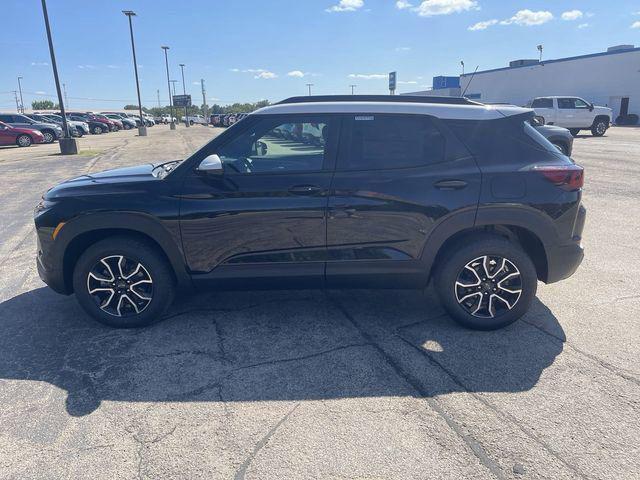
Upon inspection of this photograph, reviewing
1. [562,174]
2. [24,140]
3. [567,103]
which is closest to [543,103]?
[567,103]

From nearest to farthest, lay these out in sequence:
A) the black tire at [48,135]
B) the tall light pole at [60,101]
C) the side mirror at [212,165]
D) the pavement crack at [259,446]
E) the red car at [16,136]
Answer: the pavement crack at [259,446] < the side mirror at [212,165] < the tall light pole at [60,101] < the red car at [16,136] < the black tire at [48,135]

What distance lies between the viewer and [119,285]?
3674mm

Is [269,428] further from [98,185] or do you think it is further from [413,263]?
[98,185]

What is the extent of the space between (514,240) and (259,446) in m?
2.58

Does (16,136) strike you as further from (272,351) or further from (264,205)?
(272,351)

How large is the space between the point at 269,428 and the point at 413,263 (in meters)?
1.68

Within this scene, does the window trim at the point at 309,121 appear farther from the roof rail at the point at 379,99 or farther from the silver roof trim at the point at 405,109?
the roof rail at the point at 379,99

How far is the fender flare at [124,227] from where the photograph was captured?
11.5 feet

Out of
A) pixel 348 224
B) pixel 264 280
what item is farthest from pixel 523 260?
pixel 264 280

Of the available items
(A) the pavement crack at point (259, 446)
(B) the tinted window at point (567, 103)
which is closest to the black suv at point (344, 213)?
(A) the pavement crack at point (259, 446)

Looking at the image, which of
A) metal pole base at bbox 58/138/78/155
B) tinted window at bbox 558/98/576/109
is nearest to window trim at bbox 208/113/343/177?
metal pole base at bbox 58/138/78/155

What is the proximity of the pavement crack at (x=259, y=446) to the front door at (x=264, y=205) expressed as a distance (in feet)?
3.91

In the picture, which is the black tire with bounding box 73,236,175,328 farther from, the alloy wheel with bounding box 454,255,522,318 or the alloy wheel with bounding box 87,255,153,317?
the alloy wheel with bounding box 454,255,522,318

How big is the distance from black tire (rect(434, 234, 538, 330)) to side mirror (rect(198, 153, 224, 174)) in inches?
74.0
